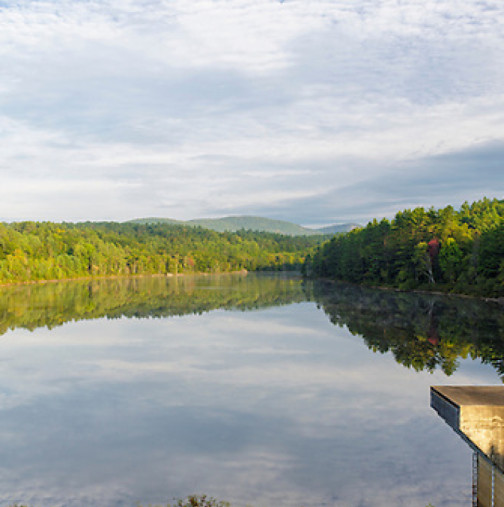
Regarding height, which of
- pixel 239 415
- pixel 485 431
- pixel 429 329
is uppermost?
pixel 485 431

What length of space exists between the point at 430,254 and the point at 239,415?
7109cm

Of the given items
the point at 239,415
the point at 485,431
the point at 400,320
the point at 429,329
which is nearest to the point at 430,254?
the point at 400,320

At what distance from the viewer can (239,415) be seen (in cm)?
1791

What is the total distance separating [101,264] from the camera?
18400 centimetres

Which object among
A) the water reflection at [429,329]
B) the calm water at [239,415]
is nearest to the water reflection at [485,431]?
the calm water at [239,415]

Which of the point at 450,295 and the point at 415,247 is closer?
the point at 450,295

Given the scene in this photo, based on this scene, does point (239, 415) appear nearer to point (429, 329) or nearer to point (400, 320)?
point (429, 329)

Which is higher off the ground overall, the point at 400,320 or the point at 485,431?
the point at 485,431

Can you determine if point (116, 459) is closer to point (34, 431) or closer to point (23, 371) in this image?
point (34, 431)

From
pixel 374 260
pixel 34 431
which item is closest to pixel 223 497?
pixel 34 431

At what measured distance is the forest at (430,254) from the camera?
66500 millimetres

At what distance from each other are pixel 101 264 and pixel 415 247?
131 meters

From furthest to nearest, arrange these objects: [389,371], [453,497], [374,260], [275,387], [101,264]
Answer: [101,264]
[374,260]
[389,371]
[275,387]
[453,497]

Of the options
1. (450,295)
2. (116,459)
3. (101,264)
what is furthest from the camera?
(101,264)
